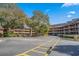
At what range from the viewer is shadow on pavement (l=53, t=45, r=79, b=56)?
411cm

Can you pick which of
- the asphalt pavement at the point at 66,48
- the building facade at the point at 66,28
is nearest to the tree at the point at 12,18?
the building facade at the point at 66,28

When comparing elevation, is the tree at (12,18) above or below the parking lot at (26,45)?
above

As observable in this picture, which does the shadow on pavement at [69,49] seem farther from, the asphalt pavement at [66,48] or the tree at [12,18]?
the tree at [12,18]

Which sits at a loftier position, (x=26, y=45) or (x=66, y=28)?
(x=66, y=28)

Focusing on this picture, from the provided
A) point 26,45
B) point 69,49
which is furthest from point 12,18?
point 69,49

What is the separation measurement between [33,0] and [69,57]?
1182mm

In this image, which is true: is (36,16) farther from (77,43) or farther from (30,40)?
(77,43)

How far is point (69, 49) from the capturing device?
164 inches

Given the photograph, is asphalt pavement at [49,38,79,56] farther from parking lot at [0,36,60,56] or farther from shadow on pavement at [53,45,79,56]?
parking lot at [0,36,60,56]

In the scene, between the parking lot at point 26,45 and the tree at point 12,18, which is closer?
the parking lot at point 26,45

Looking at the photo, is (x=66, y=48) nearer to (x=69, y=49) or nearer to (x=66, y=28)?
(x=69, y=49)

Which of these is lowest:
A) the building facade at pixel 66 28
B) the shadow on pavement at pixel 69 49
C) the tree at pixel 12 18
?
the shadow on pavement at pixel 69 49

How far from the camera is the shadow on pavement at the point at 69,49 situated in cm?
411

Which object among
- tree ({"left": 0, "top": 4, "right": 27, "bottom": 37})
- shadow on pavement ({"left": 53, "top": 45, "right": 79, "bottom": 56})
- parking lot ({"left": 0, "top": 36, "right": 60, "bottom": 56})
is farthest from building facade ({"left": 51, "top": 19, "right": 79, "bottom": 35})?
tree ({"left": 0, "top": 4, "right": 27, "bottom": 37})
